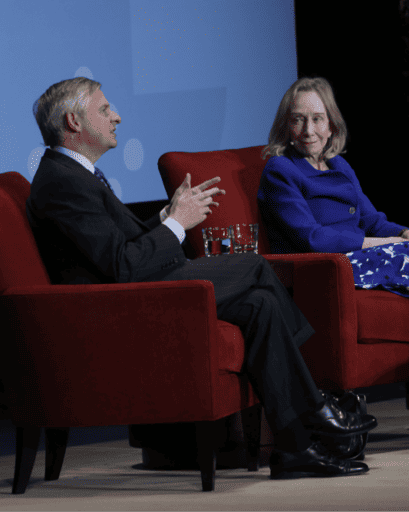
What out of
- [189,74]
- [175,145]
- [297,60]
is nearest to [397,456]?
[175,145]

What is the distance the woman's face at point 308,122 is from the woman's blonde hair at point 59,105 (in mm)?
977

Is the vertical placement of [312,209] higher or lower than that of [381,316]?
higher

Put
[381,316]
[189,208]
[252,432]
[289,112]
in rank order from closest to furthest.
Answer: [189,208] → [252,432] → [381,316] → [289,112]

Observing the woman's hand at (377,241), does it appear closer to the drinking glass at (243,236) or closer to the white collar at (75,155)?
the drinking glass at (243,236)

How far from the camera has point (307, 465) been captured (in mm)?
2113

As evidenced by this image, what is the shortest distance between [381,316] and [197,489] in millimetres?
829

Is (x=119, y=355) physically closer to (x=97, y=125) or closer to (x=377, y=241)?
(x=97, y=125)

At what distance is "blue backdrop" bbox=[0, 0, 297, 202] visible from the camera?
324 centimetres

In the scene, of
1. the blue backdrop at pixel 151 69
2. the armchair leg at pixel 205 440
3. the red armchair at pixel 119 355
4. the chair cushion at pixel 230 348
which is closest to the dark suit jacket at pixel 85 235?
the red armchair at pixel 119 355

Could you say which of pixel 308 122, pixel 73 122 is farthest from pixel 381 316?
pixel 73 122

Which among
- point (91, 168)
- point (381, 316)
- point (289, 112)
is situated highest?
point (289, 112)

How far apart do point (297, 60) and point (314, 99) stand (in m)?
1.40

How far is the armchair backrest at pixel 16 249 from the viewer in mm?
2115

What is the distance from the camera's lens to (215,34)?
398cm
